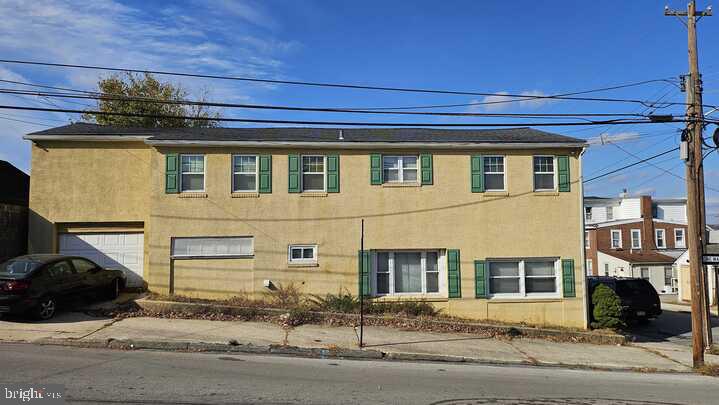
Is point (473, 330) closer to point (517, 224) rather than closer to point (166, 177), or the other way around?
point (517, 224)

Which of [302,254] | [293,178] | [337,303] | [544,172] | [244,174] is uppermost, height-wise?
[544,172]

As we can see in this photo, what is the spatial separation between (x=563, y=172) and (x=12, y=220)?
17850 mm

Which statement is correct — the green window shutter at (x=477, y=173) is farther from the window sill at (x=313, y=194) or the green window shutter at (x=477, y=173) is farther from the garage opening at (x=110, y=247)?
the garage opening at (x=110, y=247)

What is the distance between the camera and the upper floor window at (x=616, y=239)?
42000 millimetres

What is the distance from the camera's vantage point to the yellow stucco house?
52.6ft

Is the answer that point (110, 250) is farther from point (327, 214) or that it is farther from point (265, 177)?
point (327, 214)

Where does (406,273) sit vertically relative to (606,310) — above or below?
above

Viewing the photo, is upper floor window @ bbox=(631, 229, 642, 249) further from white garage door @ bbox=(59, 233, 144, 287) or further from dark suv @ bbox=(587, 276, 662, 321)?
white garage door @ bbox=(59, 233, 144, 287)

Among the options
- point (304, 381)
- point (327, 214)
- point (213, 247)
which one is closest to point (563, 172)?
point (327, 214)

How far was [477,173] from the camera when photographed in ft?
55.0

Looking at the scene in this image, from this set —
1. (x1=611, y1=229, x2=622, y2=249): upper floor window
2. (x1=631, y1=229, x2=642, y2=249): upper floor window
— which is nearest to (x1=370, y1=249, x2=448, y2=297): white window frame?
Result: (x1=611, y1=229, x2=622, y2=249): upper floor window

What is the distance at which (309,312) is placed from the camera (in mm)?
14555

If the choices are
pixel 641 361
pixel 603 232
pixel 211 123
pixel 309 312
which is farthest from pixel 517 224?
pixel 603 232

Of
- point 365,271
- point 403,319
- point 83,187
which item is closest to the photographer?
point 403,319
